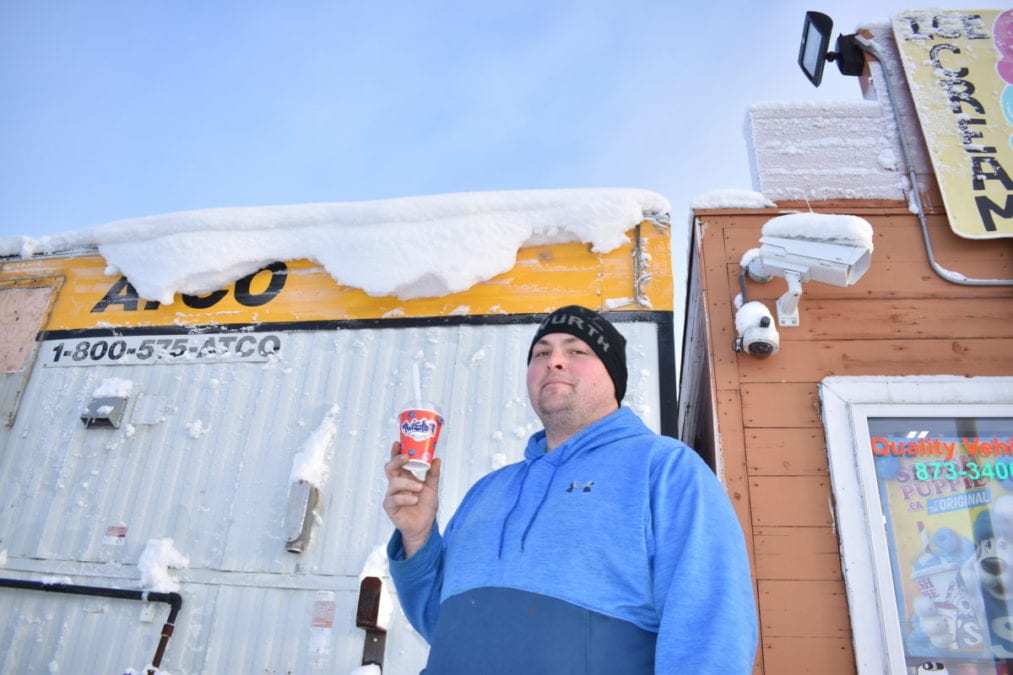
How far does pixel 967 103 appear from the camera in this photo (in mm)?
3896

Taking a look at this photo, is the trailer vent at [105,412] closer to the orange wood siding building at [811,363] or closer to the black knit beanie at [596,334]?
the black knit beanie at [596,334]

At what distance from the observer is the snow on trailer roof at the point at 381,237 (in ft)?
14.0

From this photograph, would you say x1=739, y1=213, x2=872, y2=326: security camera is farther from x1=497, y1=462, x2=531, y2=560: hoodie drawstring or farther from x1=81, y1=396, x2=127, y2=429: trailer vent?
x1=81, y1=396, x2=127, y2=429: trailer vent

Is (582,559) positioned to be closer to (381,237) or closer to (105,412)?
(381,237)

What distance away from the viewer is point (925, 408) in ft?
10.3

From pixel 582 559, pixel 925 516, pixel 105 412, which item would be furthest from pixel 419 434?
pixel 105 412

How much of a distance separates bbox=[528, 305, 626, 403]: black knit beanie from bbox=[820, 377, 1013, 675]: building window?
1.42m

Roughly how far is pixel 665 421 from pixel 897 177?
1954mm

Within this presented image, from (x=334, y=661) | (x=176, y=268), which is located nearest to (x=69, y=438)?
(x=176, y=268)

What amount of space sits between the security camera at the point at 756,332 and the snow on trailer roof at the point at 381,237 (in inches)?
44.9

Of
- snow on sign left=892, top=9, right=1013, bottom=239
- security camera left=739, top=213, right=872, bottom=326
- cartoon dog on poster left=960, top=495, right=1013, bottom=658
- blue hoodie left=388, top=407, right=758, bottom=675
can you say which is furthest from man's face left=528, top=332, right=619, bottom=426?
snow on sign left=892, top=9, right=1013, bottom=239

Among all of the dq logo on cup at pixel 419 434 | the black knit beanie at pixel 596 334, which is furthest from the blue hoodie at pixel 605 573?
the black knit beanie at pixel 596 334

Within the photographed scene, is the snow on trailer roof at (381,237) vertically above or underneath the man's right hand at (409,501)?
above

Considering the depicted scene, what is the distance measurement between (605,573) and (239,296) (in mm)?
3855
